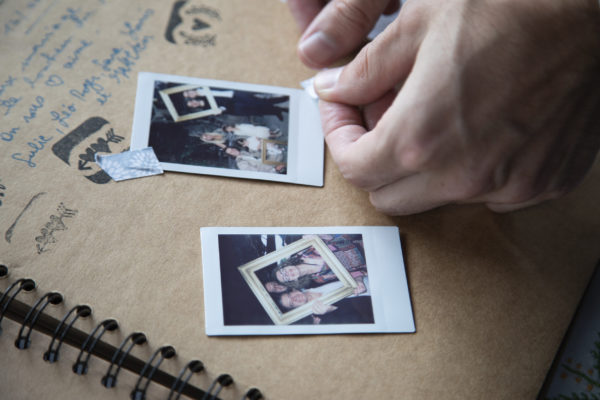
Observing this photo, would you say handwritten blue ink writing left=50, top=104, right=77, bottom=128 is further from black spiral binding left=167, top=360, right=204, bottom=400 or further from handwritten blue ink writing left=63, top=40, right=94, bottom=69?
black spiral binding left=167, top=360, right=204, bottom=400

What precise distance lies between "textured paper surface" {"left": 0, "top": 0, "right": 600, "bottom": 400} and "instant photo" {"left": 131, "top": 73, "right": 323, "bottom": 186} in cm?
2

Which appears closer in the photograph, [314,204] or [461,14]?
[461,14]

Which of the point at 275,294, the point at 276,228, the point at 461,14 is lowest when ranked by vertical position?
the point at 275,294

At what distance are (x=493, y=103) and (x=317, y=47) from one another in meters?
0.39

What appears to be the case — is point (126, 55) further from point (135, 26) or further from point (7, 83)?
point (7, 83)

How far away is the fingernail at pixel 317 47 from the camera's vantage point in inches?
35.0

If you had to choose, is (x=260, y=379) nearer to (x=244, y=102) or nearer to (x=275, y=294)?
(x=275, y=294)

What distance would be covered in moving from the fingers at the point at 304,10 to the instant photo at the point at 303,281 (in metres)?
0.46

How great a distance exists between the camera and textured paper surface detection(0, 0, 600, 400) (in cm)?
64

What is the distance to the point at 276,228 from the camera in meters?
0.75

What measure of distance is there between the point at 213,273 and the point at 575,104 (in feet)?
1.80

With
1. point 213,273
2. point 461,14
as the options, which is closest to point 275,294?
point 213,273

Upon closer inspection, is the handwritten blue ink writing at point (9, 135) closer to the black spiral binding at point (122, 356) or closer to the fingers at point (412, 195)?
the black spiral binding at point (122, 356)

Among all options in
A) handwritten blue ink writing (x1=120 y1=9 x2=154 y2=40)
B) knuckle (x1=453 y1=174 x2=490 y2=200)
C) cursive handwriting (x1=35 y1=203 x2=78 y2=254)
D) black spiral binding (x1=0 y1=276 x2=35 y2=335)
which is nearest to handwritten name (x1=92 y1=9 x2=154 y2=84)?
handwritten blue ink writing (x1=120 y1=9 x2=154 y2=40)
